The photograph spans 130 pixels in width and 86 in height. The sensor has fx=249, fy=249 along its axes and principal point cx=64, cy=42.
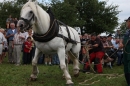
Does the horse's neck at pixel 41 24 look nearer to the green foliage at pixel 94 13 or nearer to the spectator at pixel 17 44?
the spectator at pixel 17 44

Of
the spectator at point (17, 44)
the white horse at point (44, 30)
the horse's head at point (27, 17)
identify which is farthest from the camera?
the spectator at point (17, 44)

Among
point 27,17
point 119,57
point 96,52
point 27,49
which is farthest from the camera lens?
point 119,57

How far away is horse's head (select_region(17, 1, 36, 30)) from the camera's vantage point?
7.04 meters

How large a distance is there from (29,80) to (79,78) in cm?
209

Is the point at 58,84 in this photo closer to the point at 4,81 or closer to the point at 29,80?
the point at 29,80

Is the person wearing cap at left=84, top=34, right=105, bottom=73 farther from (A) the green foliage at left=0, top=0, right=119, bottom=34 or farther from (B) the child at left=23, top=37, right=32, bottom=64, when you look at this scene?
(A) the green foliage at left=0, top=0, right=119, bottom=34

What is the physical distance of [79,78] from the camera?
376 inches

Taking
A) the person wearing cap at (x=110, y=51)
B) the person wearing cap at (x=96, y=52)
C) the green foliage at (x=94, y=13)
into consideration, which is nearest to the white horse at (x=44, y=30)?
the person wearing cap at (x=96, y=52)

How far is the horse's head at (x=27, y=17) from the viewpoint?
7043 millimetres

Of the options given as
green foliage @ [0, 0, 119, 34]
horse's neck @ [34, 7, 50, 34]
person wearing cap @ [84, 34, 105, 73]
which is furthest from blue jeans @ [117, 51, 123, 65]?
green foliage @ [0, 0, 119, 34]

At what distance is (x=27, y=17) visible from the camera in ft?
23.4

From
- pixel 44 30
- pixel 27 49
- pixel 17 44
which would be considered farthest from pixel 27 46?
pixel 44 30

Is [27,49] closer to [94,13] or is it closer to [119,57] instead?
[119,57]

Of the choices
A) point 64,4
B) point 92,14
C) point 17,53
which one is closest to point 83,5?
point 92,14
